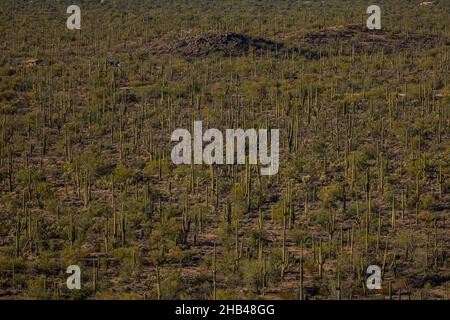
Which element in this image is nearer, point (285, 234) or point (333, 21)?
point (285, 234)

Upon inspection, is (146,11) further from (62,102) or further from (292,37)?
(62,102)

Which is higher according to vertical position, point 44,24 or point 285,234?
point 44,24
